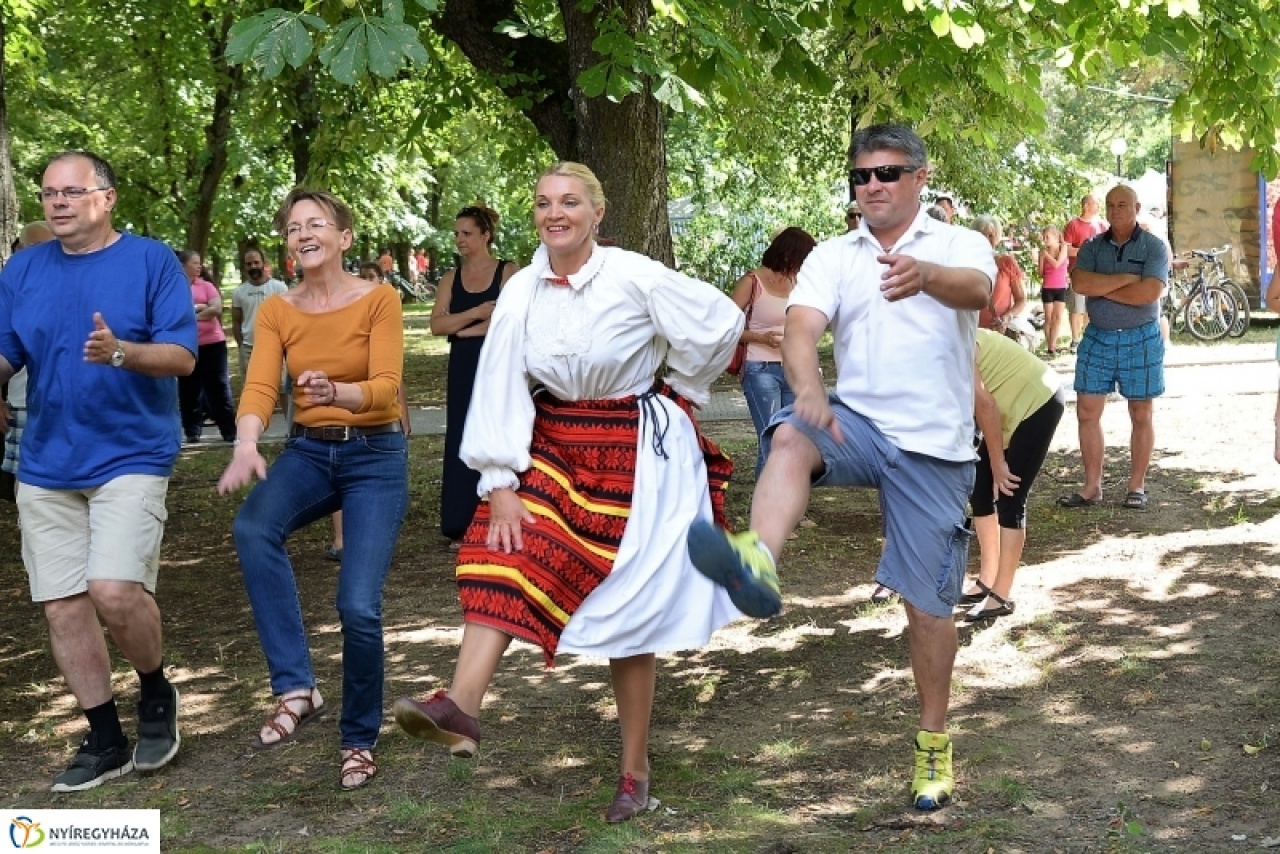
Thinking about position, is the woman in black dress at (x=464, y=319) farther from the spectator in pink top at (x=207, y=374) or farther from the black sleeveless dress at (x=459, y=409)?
the spectator in pink top at (x=207, y=374)

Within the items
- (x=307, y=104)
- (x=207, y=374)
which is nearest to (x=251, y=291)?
(x=207, y=374)

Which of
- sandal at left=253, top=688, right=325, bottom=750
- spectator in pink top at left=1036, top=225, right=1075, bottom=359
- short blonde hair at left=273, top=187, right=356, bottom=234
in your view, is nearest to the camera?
short blonde hair at left=273, top=187, right=356, bottom=234

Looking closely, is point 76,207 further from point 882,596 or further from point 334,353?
point 882,596

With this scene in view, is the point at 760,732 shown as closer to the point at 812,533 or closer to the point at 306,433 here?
the point at 306,433

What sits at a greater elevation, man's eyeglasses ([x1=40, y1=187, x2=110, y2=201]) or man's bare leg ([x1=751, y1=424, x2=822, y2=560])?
man's eyeglasses ([x1=40, y1=187, x2=110, y2=201])

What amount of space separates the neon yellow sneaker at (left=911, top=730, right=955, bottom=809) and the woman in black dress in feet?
13.6

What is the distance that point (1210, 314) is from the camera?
2039 centimetres

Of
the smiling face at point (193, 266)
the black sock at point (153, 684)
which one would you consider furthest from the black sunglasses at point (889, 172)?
the smiling face at point (193, 266)

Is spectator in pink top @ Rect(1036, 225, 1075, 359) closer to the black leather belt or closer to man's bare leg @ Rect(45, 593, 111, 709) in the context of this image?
the black leather belt

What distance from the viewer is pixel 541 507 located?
15.3ft

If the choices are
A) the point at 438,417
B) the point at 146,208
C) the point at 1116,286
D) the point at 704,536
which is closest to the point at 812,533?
the point at 1116,286

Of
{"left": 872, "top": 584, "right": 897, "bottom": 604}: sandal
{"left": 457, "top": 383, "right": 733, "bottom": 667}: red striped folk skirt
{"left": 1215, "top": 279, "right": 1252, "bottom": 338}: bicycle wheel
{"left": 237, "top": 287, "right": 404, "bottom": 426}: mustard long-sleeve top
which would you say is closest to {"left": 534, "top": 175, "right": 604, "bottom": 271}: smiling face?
{"left": 457, "top": 383, "right": 733, "bottom": 667}: red striped folk skirt

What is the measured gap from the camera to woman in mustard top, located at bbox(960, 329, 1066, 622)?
7066mm

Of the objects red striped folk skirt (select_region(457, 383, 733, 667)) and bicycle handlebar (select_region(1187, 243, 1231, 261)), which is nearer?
red striped folk skirt (select_region(457, 383, 733, 667))
